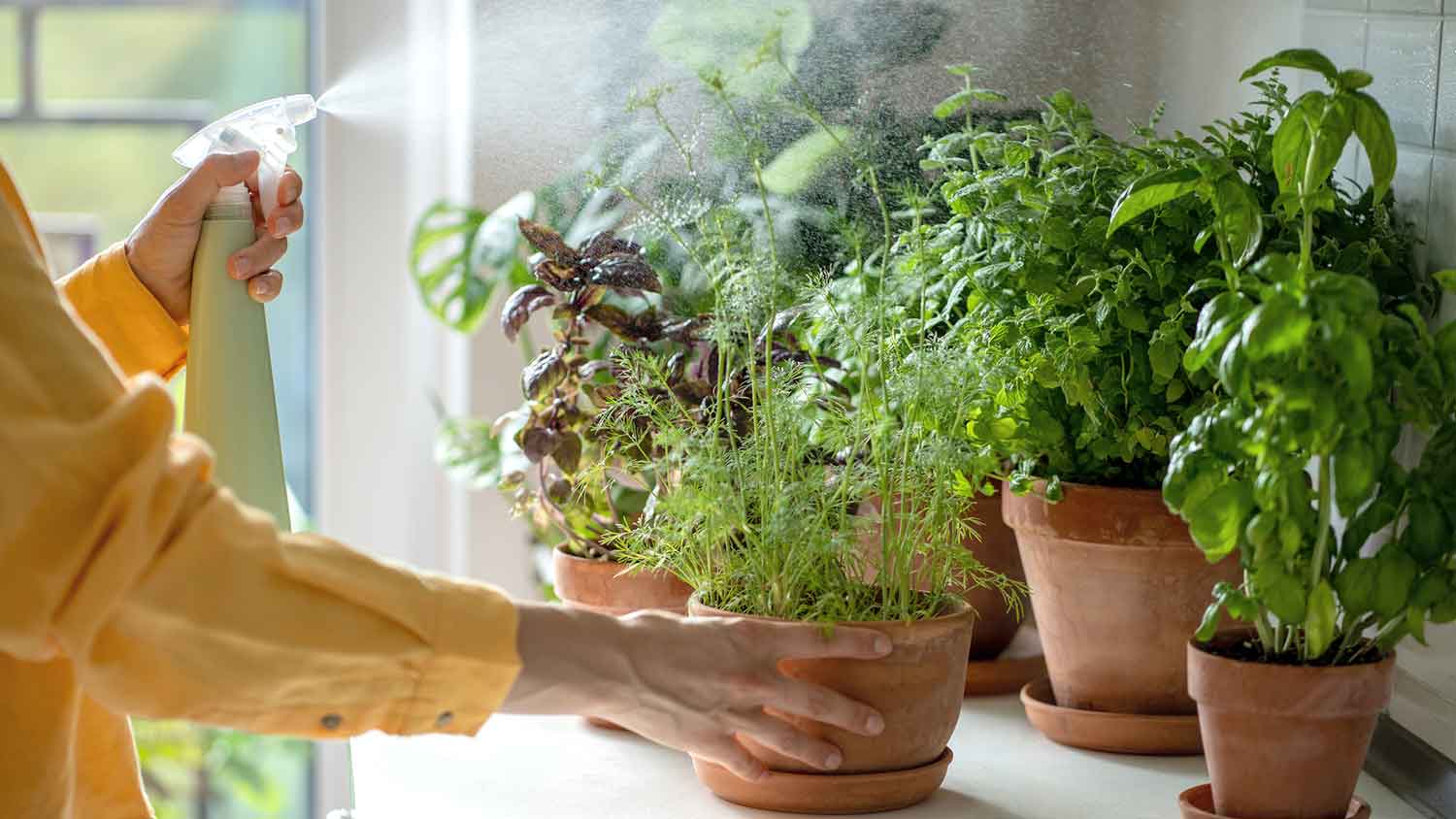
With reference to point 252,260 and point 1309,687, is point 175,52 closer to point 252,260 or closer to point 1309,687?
point 252,260

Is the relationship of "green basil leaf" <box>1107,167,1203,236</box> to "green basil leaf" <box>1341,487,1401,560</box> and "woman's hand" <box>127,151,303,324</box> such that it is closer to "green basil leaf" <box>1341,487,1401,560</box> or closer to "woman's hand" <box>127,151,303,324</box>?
"green basil leaf" <box>1341,487,1401,560</box>

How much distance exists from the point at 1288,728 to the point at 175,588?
21.2 inches

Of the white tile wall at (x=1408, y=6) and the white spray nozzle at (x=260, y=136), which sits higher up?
the white tile wall at (x=1408, y=6)

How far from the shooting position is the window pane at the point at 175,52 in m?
1.74

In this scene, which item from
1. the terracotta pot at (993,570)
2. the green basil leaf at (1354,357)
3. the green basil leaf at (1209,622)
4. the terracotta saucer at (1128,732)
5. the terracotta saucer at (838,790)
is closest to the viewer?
the green basil leaf at (1354,357)

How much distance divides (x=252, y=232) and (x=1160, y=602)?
0.63m

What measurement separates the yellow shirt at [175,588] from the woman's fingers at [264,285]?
31 centimetres

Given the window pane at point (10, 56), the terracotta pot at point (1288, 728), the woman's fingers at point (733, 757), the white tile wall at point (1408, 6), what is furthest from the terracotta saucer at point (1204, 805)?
the window pane at point (10, 56)

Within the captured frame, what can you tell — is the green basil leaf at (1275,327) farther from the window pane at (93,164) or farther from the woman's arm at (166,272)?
the window pane at (93,164)

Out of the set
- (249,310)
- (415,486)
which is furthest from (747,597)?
(415,486)

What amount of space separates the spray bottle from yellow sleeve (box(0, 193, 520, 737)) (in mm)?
306

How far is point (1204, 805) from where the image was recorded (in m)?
0.81

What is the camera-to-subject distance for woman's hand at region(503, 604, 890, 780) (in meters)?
0.66

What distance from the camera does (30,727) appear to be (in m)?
0.71
